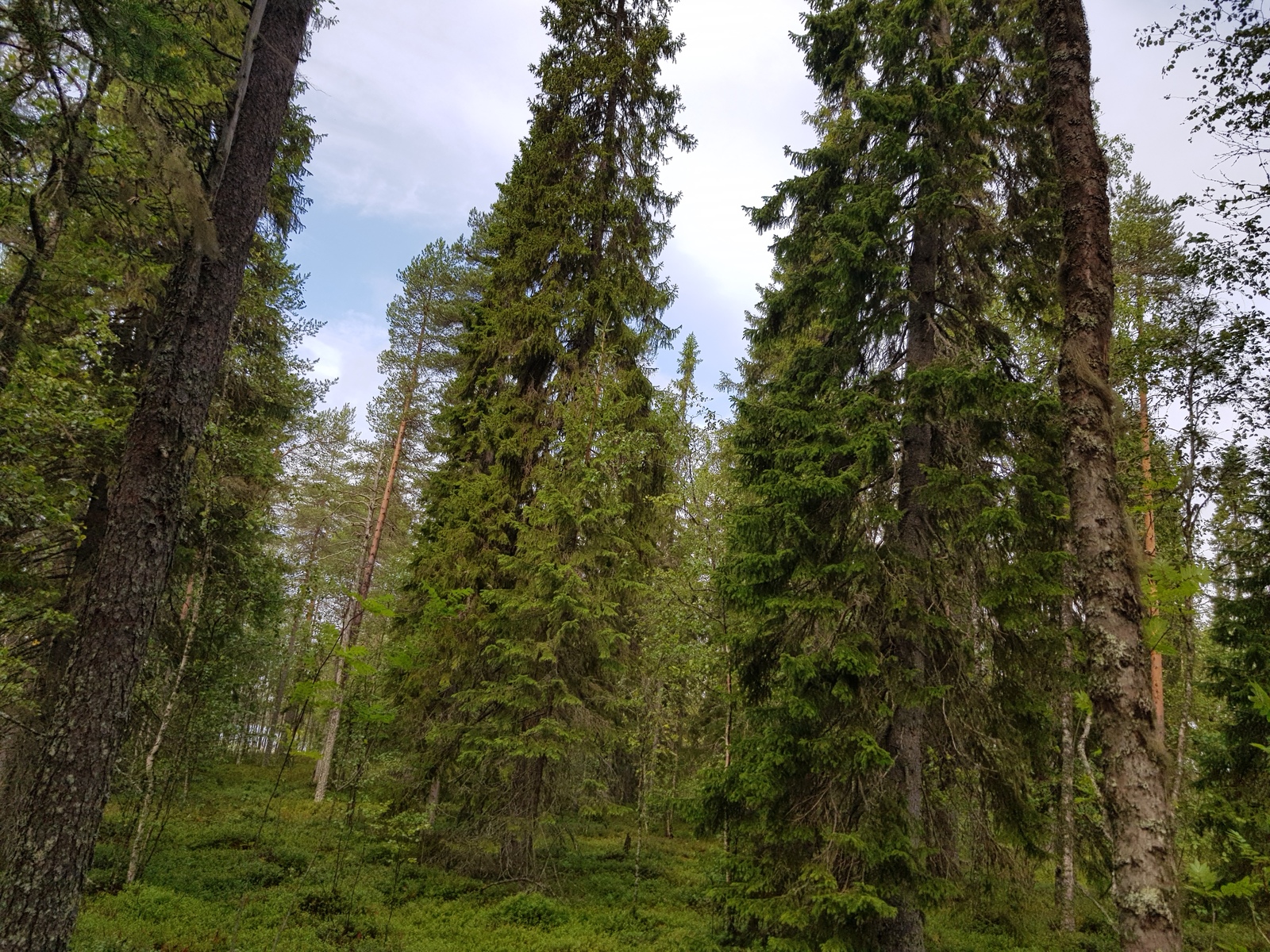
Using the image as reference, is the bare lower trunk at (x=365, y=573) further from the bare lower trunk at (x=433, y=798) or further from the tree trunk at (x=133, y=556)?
the tree trunk at (x=133, y=556)

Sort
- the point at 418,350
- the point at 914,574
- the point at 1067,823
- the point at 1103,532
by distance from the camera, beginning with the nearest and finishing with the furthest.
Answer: the point at 1103,532 → the point at 914,574 → the point at 1067,823 → the point at 418,350

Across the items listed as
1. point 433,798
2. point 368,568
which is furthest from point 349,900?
point 368,568

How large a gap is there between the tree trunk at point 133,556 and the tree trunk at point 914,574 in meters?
6.98

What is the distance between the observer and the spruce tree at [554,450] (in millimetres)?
10859

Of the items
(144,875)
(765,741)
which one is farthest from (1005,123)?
(144,875)

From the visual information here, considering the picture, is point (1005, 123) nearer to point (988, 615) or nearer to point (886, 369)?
point (886, 369)

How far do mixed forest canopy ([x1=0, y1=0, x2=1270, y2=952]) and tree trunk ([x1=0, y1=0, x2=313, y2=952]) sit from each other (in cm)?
3

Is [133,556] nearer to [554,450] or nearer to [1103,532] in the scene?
[1103,532]

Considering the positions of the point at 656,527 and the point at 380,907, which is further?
the point at 656,527

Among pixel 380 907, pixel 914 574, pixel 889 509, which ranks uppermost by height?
pixel 889 509

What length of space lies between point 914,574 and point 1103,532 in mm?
3541

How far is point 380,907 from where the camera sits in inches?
370

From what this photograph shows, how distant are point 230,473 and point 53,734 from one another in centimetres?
900

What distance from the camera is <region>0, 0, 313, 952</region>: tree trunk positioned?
4.32 metres
